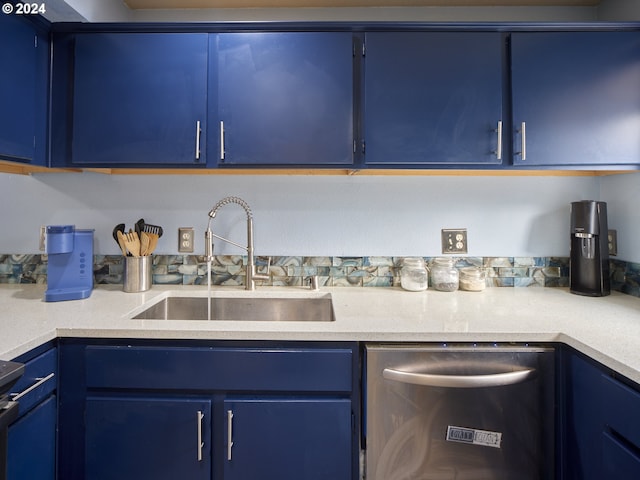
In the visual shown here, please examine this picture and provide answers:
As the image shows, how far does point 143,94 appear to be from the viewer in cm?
142

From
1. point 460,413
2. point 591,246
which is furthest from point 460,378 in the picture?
point 591,246

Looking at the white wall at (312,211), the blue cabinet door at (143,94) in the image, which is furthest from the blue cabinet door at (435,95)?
the blue cabinet door at (143,94)

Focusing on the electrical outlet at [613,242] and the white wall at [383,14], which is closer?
the electrical outlet at [613,242]

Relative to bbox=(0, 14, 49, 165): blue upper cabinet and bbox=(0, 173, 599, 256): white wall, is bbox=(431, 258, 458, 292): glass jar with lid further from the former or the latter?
bbox=(0, 14, 49, 165): blue upper cabinet

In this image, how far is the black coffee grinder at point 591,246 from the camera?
1.50 meters

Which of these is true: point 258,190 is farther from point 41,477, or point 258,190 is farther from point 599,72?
point 599,72

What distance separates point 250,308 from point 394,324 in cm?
77

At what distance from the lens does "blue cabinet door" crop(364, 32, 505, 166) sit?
142 centimetres

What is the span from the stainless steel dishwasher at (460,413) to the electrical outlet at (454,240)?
720mm

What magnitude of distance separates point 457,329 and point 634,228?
1.09 meters

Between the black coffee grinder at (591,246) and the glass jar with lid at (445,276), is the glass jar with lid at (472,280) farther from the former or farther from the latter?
the black coffee grinder at (591,246)

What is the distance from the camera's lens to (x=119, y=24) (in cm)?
142

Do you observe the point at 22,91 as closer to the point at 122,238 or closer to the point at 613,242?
the point at 122,238

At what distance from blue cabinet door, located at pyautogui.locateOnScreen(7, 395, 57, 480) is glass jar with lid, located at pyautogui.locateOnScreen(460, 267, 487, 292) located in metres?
1.69
